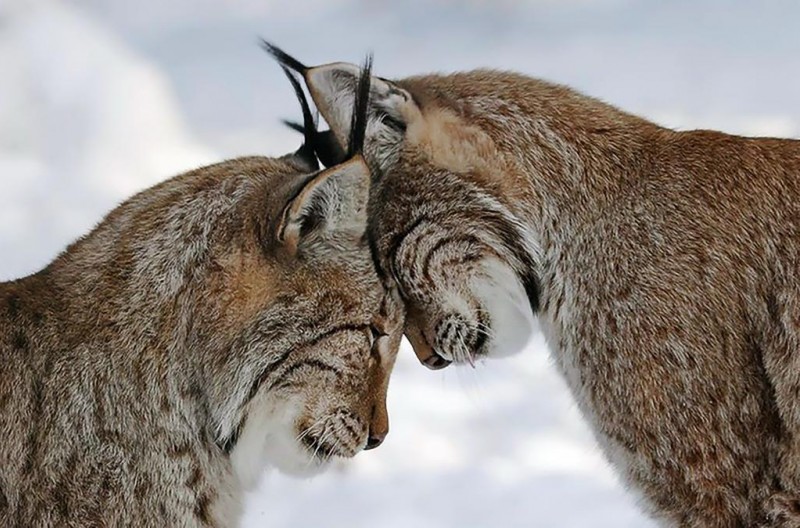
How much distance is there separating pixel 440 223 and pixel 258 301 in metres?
0.97

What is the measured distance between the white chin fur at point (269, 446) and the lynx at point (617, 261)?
0.70 m

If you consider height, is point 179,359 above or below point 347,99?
below

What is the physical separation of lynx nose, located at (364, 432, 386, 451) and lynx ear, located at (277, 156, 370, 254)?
2.19 feet

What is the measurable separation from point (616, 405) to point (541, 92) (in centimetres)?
128

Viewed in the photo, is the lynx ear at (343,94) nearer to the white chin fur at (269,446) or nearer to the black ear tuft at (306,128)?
the black ear tuft at (306,128)

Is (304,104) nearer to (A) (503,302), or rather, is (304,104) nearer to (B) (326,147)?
(B) (326,147)

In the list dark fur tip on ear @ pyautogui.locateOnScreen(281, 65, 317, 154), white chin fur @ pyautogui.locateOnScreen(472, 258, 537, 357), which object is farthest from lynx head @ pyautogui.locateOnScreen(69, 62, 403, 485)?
white chin fur @ pyautogui.locateOnScreen(472, 258, 537, 357)

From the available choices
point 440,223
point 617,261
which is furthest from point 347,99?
point 617,261

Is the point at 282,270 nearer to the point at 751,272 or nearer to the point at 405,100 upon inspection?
the point at 405,100

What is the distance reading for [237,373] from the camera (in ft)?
12.1

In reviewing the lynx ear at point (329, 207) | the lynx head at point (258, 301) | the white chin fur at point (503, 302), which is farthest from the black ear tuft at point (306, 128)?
the white chin fur at point (503, 302)

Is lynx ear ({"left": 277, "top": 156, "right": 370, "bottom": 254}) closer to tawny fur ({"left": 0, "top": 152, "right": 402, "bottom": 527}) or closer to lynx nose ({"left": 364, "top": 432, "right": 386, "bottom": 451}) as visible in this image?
tawny fur ({"left": 0, "top": 152, "right": 402, "bottom": 527})

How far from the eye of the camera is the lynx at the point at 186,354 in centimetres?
358

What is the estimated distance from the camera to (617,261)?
4219 mm
